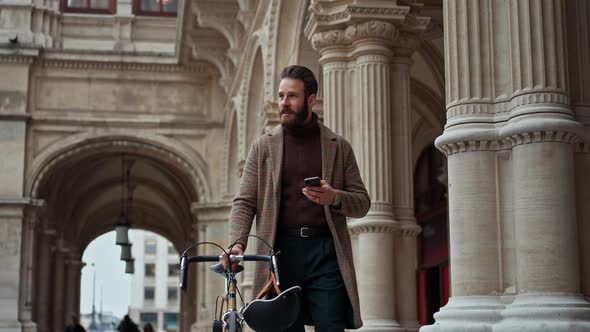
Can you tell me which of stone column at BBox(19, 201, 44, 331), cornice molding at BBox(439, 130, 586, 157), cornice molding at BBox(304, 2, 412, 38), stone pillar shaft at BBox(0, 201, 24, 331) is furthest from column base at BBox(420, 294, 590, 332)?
stone column at BBox(19, 201, 44, 331)

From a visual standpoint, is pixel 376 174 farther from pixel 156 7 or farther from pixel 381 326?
pixel 156 7

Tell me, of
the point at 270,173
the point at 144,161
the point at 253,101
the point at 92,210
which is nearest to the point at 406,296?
the point at 270,173

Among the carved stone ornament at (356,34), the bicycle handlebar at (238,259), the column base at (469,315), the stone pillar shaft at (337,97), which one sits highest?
the carved stone ornament at (356,34)

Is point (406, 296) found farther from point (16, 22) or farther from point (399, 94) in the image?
point (16, 22)

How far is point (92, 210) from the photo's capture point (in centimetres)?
3847

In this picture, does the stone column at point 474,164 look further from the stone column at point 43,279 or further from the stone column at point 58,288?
the stone column at point 58,288

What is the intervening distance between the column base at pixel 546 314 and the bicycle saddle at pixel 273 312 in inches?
101

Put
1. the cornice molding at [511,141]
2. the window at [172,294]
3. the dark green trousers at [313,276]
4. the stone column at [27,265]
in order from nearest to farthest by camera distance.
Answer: the dark green trousers at [313,276]
the cornice molding at [511,141]
the stone column at [27,265]
the window at [172,294]

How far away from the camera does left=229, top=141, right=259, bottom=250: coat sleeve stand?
496cm

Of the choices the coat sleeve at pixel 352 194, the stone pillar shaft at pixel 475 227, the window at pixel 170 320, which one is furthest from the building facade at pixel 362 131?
the window at pixel 170 320

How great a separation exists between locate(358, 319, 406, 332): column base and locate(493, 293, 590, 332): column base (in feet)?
14.8

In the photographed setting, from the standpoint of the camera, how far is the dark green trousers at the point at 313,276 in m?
4.85

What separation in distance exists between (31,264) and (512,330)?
59.1 feet

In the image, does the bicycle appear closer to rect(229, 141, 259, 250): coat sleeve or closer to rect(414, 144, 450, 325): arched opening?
rect(229, 141, 259, 250): coat sleeve
